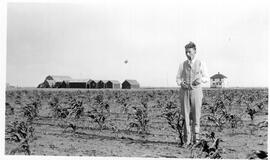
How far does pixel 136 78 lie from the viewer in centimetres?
859

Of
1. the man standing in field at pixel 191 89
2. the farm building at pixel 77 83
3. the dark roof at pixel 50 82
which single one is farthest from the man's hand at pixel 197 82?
the dark roof at pixel 50 82

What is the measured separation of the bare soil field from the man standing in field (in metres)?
0.14

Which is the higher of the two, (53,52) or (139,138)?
(53,52)

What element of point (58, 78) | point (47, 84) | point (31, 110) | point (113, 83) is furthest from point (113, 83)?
point (31, 110)

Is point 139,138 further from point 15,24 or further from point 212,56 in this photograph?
point 15,24

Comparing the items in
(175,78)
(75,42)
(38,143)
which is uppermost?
(75,42)

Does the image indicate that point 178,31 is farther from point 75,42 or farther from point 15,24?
point 15,24

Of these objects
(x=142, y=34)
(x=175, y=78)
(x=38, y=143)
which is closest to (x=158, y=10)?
(x=142, y=34)

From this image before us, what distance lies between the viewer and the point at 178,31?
27.4 ft

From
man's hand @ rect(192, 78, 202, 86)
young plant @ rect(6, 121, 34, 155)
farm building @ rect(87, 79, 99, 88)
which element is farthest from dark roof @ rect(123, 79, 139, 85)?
young plant @ rect(6, 121, 34, 155)

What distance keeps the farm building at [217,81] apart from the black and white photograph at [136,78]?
0.9 inches

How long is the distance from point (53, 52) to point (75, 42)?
423mm

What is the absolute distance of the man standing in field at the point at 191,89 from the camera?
833 cm

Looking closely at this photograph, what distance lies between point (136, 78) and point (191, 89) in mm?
973
